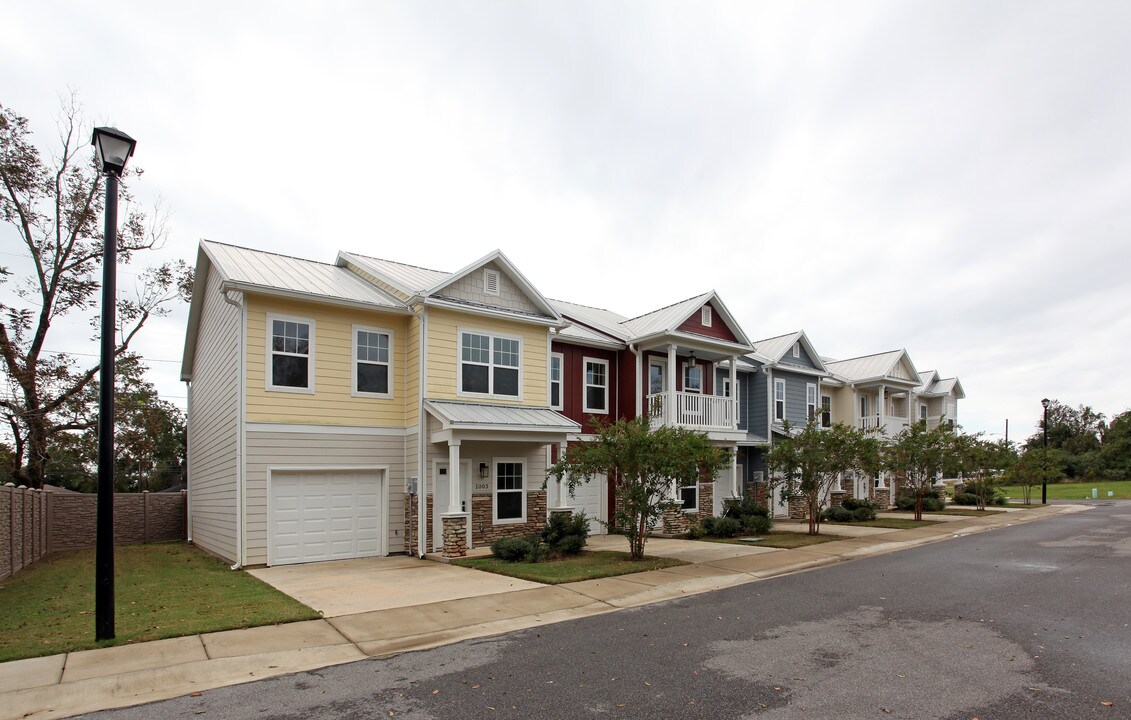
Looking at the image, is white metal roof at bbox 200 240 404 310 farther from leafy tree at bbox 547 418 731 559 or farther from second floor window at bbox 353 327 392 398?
leafy tree at bbox 547 418 731 559

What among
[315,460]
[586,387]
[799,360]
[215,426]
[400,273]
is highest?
[400,273]

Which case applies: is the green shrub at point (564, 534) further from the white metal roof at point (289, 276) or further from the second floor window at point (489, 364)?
the white metal roof at point (289, 276)

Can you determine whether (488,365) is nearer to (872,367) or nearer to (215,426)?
(215,426)

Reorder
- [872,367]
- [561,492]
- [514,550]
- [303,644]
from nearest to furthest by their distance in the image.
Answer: [303,644] → [514,550] → [561,492] → [872,367]

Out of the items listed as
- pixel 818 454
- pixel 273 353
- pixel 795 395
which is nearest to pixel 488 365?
pixel 273 353

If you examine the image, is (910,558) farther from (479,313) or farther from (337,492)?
(337,492)

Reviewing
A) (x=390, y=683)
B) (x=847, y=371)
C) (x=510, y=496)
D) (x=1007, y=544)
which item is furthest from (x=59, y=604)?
(x=847, y=371)

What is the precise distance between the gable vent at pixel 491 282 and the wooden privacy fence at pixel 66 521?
998 cm

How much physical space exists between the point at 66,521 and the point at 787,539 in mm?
21319

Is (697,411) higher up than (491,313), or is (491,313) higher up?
(491,313)

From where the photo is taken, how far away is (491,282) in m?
16.9

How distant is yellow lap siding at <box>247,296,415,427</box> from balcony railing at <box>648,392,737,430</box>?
7794mm

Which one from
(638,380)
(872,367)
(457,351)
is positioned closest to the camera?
(457,351)

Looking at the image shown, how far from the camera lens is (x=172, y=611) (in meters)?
9.32
